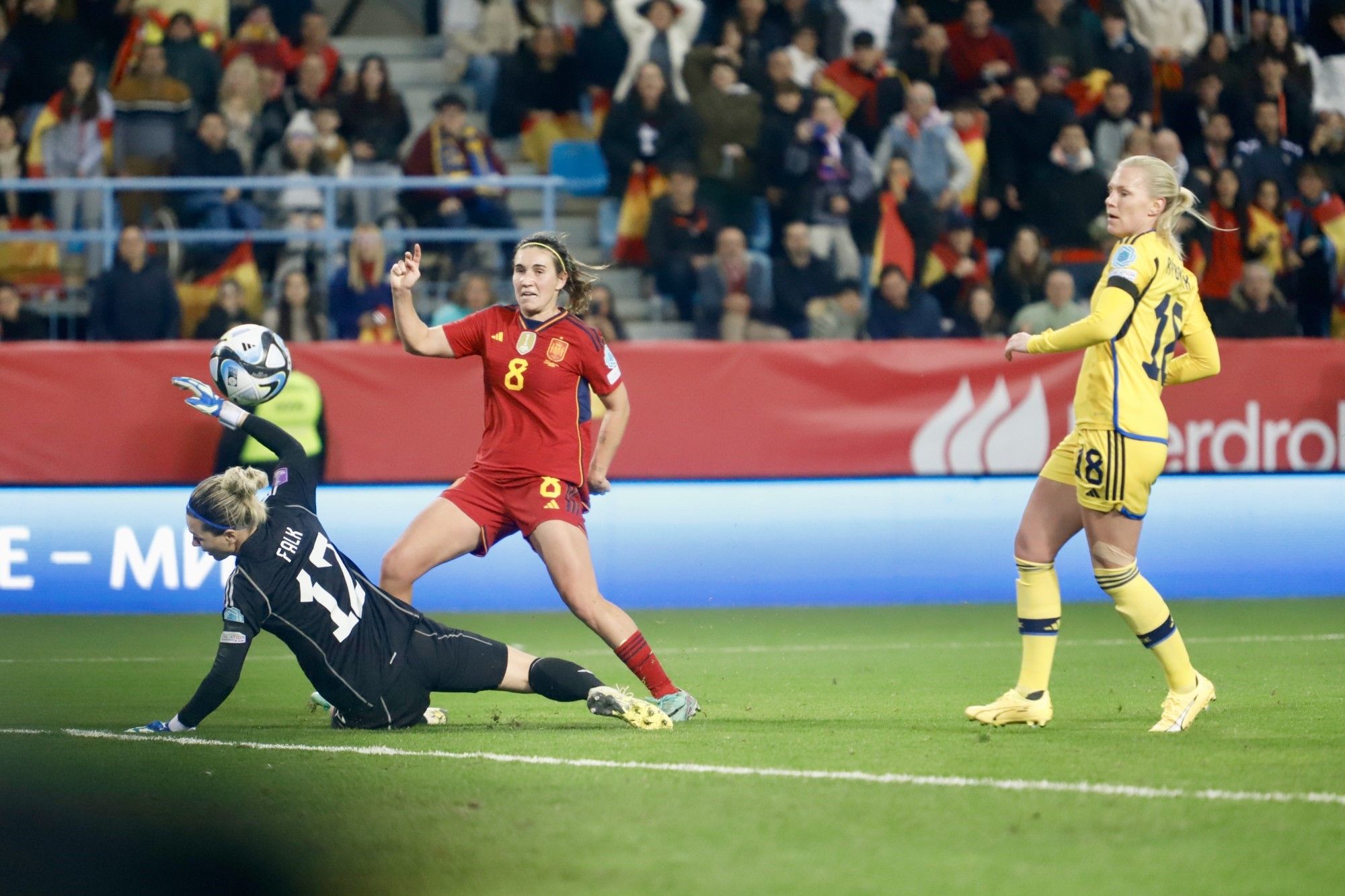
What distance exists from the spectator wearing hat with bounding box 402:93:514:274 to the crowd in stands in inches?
1.0

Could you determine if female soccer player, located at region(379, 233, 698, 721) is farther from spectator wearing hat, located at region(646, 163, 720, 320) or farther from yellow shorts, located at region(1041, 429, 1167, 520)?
spectator wearing hat, located at region(646, 163, 720, 320)

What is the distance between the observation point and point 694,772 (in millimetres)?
5996

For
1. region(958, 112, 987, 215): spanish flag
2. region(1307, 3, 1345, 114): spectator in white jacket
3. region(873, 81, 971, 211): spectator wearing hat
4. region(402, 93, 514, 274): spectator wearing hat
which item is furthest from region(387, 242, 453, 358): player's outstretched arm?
region(1307, 3, 1345, 114): spectator in white jacket

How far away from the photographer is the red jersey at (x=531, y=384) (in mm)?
7453

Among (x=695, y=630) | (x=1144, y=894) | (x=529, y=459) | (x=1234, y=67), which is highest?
(x=1234, y=67)

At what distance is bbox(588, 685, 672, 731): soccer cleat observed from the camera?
691cm

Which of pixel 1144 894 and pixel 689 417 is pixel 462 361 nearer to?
pixel 689 417

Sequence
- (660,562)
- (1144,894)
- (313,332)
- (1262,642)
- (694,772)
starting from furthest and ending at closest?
(313,332), (660,562), (1262,642), (694,772), (1144,894)

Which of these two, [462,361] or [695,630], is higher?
[462,361]

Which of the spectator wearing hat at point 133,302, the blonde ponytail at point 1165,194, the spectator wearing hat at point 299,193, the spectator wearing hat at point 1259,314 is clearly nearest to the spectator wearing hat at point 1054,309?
the spectator wearing hat at point 1259,314

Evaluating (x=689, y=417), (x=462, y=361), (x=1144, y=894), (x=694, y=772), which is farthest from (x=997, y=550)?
(x=1144, y=894)

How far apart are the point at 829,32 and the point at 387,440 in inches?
261

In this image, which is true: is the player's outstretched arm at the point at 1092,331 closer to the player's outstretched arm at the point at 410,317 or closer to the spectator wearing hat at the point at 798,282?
the player's outstretched arm at the point at 410,317

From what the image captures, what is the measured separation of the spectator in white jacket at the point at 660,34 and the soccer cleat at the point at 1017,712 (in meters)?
9.63
